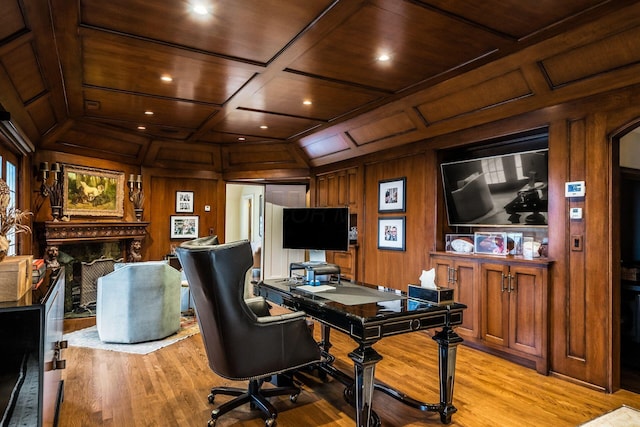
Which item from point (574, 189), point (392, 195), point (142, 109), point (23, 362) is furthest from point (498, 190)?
point (142, 109)

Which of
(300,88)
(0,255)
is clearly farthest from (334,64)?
(0,255)

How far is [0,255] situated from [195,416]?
159cm

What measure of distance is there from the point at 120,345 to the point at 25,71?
8.91 feet

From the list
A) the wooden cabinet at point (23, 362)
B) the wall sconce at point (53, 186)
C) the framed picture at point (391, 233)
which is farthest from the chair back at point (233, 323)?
the wall sconce at point (53, 186)

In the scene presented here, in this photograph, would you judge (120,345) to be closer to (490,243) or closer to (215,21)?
(215,21)

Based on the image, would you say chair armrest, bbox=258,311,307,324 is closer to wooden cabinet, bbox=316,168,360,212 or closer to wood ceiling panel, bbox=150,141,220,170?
wooden cabinet, bbox=316,168,360,212

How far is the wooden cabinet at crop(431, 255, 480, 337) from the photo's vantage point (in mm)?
3996

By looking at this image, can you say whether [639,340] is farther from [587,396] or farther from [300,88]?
[300,88]

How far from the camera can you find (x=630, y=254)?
4504mm

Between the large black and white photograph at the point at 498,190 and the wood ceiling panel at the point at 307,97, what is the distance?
1.28m

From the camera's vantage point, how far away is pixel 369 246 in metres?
5.58

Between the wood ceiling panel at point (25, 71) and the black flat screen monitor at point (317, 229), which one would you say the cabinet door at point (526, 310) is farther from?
the wood ceiling panel at point (25, 71)

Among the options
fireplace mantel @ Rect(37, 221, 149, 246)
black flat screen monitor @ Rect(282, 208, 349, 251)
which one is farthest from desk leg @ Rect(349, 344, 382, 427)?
fireplace mantel @ Rect(37, 221, 149, 246)

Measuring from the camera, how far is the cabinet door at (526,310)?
11.3ft
